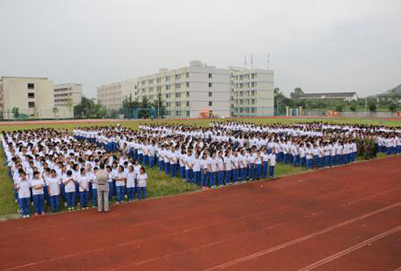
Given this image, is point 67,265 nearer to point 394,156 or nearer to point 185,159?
point 185,159

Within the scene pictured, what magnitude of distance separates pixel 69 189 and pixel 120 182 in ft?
4.42

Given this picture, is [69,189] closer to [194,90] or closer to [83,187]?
[83,187]

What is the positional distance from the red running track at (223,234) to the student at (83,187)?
468 mm

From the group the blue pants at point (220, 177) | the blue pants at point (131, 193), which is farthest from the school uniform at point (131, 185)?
the blue pants at point (220, 177)

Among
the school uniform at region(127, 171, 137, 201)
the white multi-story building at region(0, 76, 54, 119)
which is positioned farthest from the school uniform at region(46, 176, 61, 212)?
the white multi-story building at region(0, 76, 54, 119)

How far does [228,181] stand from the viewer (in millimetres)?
11703

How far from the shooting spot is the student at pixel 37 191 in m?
8.32

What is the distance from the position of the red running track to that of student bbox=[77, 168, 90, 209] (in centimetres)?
47

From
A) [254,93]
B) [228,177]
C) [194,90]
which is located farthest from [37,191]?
[254,93]

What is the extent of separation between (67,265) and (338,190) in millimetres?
8272

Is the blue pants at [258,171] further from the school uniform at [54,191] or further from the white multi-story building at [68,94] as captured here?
the white multi-story building at [68,94]

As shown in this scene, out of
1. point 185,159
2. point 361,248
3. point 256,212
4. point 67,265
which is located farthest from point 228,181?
point 67,265

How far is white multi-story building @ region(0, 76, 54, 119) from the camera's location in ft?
192

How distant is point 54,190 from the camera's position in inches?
340
